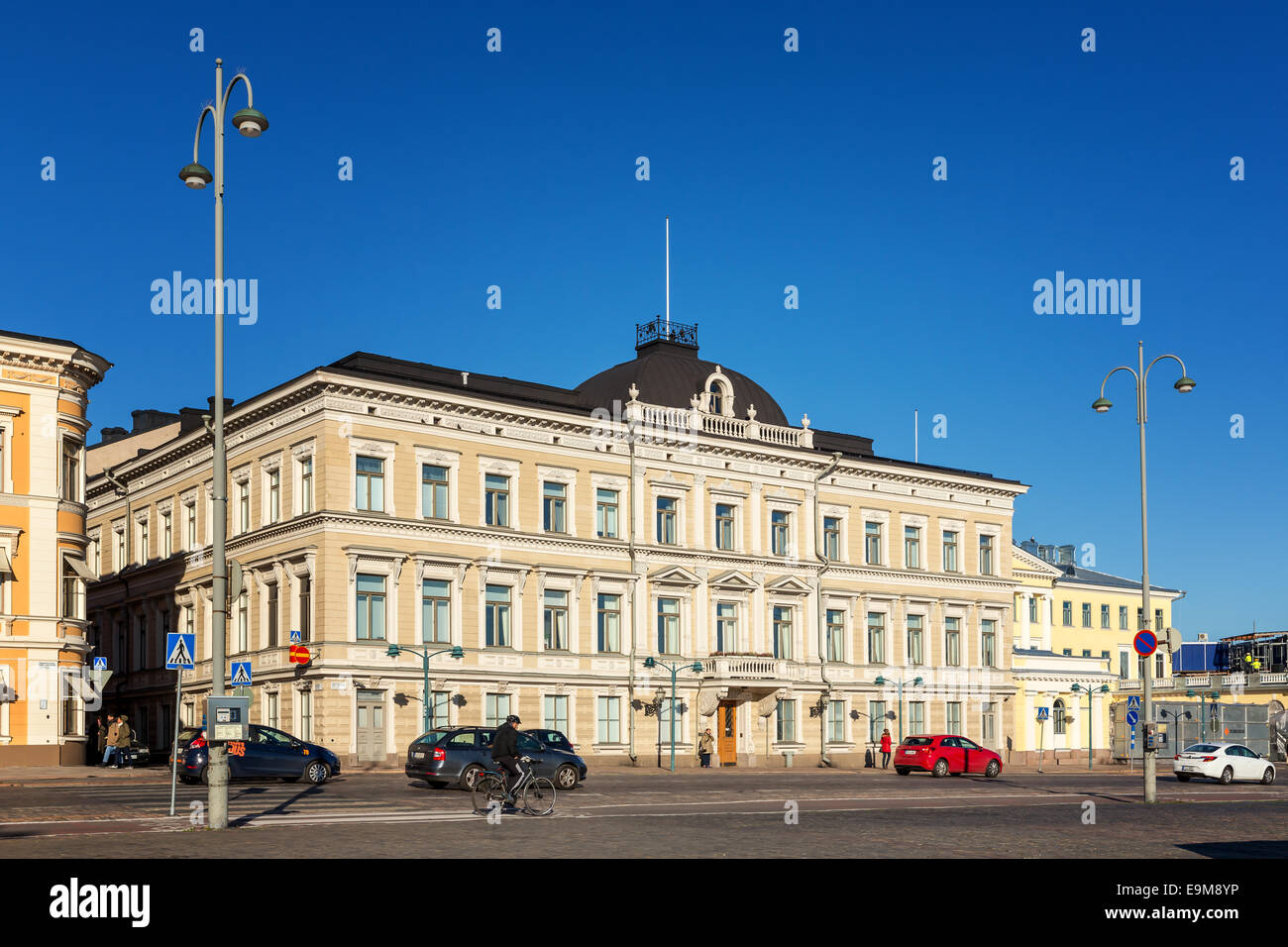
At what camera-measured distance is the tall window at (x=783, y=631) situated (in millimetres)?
64125

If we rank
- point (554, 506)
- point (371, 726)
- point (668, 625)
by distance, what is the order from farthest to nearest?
point (668, 625)
point (554, 506)
point (371, 726)

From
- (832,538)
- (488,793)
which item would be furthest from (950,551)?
(488,793)

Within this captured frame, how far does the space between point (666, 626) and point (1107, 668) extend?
40.9 metres

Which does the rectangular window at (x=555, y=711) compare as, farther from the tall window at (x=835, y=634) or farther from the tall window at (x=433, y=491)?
the tall window at (x=835, y=634)

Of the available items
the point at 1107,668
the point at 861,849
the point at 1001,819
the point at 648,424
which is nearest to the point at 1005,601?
the point at 1107,668

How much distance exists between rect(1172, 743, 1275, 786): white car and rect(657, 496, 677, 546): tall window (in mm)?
22301

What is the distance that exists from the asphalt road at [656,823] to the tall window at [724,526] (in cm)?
2323

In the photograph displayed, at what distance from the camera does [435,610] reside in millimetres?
53844

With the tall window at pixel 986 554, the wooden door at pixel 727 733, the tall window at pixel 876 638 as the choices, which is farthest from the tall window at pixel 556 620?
the tall window at pixel 986 554

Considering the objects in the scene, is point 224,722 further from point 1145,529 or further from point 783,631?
point 783,631

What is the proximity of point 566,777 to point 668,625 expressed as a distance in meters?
24.3

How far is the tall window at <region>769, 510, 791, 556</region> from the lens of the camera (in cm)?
6456

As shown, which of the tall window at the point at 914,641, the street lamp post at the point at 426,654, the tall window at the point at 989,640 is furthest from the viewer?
the tall window at the point at 989,640
